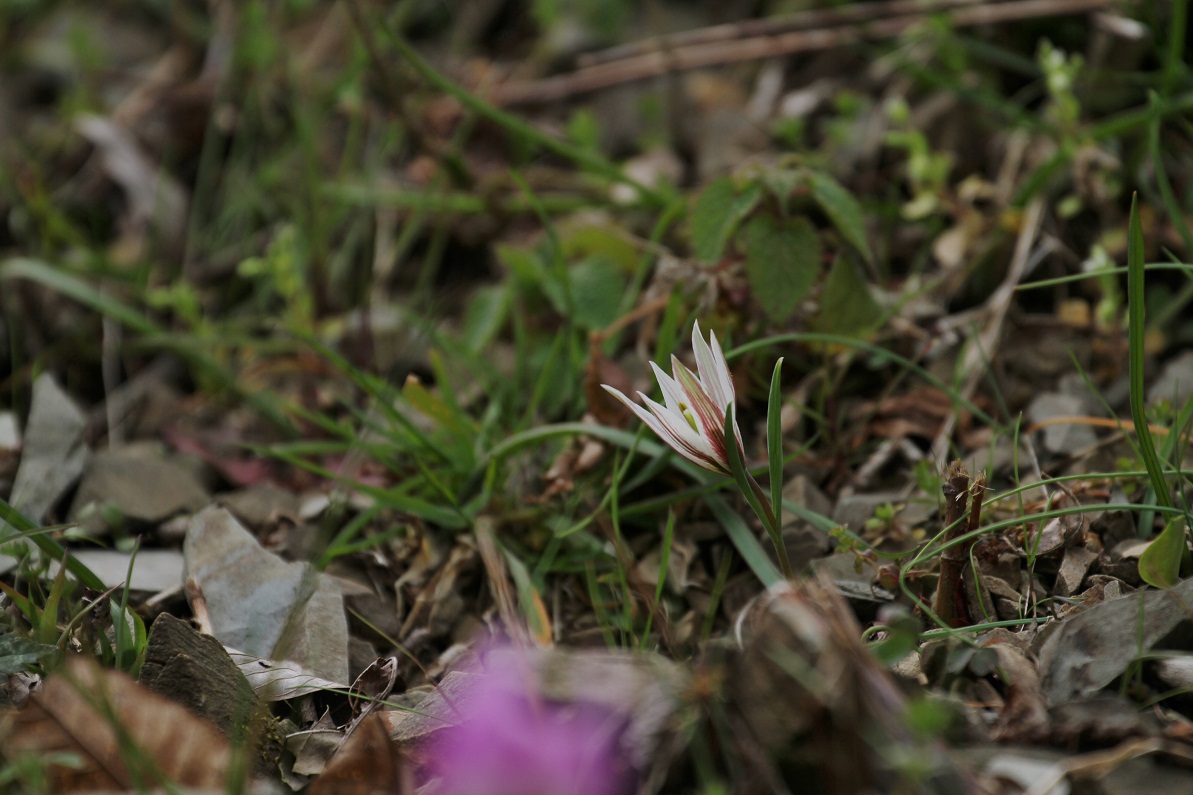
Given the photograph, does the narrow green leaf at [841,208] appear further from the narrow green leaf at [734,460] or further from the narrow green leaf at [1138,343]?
the narrow green leaf at [734,460]

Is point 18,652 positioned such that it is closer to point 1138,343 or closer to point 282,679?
point 282,679

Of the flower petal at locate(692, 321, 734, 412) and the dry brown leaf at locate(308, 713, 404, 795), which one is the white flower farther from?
the dry brown leaf at locate(308, 713, 404, 795)

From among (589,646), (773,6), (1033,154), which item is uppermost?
(773,6)

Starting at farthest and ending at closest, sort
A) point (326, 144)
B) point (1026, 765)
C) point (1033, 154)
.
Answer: point (326, 144)
point (1033, 154)
point (1026, 765)

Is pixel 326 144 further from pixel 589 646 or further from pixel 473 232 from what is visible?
pixel 589 646

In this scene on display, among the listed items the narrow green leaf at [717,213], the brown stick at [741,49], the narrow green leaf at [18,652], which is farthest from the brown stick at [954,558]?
the brown stick at [741,49]

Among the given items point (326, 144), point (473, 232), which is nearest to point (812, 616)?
point (473, 232)

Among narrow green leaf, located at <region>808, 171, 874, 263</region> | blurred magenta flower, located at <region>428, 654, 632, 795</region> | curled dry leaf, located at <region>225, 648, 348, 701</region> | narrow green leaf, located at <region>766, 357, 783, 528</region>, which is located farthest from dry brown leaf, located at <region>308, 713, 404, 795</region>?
narrow green leaf, located at <region>808, 171, 874, 263</region>

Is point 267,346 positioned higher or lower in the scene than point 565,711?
lower
